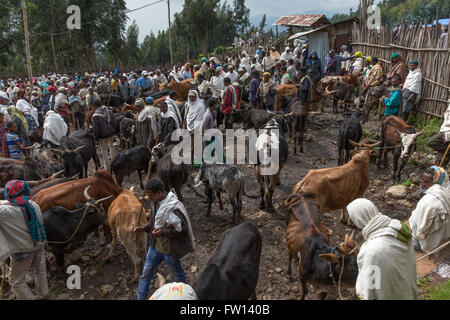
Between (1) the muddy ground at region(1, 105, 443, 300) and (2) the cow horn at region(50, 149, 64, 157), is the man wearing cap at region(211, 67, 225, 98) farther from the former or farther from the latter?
(2) the cow horn at region(50, 149, 64, 157)

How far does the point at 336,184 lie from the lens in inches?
251

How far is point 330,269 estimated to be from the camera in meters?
4.12

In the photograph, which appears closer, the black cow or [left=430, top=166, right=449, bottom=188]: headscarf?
[left=430, top=166, right=449, bottom=188]: headscarf

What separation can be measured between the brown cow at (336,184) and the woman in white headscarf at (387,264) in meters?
2.55

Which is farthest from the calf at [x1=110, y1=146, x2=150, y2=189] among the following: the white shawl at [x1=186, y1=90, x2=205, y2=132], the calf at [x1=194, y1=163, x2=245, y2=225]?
the calf at [x1=194, y1=163, x2=245, y2=225]

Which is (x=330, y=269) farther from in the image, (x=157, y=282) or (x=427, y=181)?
(x=157, y=282)

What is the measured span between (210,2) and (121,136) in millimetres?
39663

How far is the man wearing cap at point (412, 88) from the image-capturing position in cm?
1085

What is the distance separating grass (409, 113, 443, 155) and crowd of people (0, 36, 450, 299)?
0.67 meters

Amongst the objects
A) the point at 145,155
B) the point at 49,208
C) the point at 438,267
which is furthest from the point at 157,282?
the point at 438,267

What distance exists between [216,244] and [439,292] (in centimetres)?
391

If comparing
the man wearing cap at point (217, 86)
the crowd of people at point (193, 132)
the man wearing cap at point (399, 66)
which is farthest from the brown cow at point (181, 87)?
the man wearing cap at point (399, 66)

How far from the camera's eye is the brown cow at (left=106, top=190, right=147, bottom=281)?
5344 millimetres

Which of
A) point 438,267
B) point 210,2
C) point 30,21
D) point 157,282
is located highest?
point 210,2
